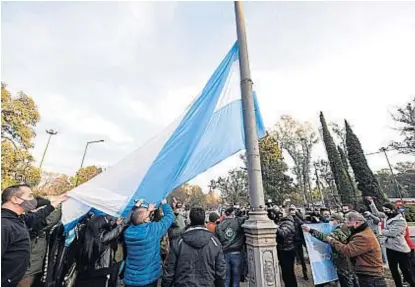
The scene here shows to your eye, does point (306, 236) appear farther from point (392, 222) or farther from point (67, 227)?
point (67, 227)

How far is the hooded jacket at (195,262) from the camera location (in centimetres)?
292

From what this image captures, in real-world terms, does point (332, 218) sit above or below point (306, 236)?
above

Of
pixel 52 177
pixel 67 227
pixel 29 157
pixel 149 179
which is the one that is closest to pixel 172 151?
pixel 149 179

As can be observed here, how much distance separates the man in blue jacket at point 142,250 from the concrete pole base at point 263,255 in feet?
4.39

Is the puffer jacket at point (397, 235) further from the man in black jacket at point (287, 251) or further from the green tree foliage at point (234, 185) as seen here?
the green tree foliage at point (234, 185)

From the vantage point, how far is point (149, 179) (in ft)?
13.3

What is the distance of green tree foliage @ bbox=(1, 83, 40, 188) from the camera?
1881 centimetres

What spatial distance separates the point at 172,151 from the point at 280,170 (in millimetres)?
28925

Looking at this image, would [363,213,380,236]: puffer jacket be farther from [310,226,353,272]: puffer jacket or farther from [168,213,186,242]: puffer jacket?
[168,213,186,242]: puffer jacket

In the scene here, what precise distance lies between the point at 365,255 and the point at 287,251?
187 cm

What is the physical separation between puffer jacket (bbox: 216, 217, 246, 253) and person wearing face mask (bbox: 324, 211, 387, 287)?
185 centimetres

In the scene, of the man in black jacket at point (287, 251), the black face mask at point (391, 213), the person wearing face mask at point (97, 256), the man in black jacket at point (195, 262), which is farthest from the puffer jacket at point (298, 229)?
the person wearing face mask at point (97, 256)

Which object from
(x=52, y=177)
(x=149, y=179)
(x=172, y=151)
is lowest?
(x=149, y=179)

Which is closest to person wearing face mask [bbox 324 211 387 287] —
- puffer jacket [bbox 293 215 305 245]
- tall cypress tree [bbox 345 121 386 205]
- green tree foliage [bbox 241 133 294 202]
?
puffer jacket [bbox 293 215 305 245]
